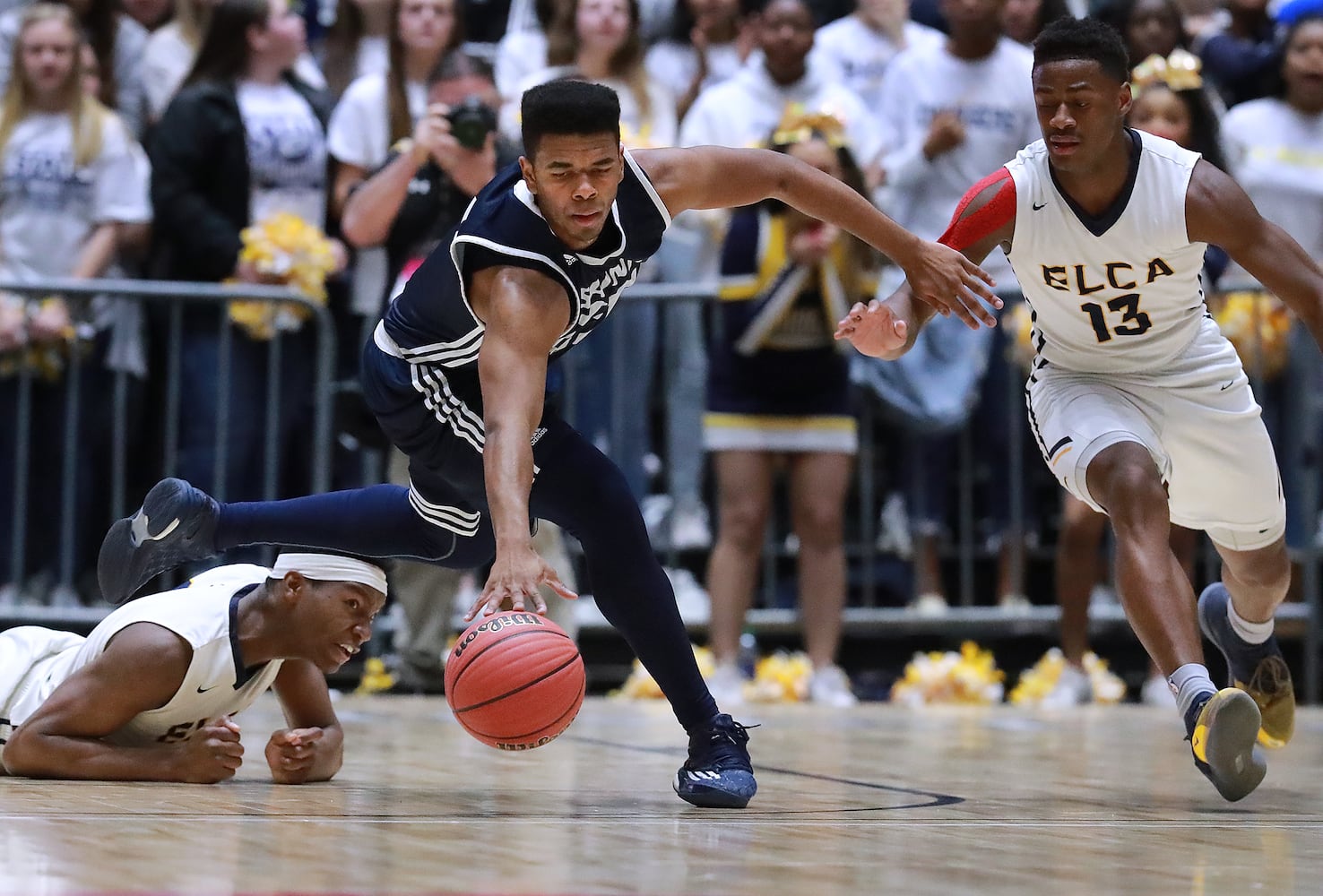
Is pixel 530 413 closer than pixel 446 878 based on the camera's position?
No

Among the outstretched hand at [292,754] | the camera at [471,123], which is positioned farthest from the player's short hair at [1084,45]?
the camera at [471,123]

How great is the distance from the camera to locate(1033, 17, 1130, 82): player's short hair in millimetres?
5188

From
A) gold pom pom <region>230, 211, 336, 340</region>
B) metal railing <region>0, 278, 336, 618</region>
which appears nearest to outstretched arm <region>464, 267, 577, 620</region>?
gold pom pom <region>230, 211, 336, 340</region>

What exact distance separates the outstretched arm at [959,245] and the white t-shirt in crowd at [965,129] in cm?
377

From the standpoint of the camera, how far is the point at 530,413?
4301 mm

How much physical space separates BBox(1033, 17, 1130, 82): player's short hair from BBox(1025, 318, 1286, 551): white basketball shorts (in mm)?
924

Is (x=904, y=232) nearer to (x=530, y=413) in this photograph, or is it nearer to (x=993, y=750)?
(x=530, y=413)

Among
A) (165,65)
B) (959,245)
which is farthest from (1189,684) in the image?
(165,65)

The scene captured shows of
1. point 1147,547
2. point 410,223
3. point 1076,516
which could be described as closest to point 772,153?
point 1147,547

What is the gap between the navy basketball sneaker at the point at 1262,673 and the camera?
6.00m

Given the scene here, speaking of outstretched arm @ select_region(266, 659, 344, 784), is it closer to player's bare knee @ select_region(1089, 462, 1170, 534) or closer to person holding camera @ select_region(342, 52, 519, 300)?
player's bare knee @ select_region(1089, 462, 1170, 534)

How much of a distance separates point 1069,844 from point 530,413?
5.14 feet

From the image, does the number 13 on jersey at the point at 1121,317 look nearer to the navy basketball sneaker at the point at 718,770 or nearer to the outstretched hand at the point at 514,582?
the navy basketball sneaker at the point at 718,770

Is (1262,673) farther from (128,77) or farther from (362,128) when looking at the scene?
(128,77)
